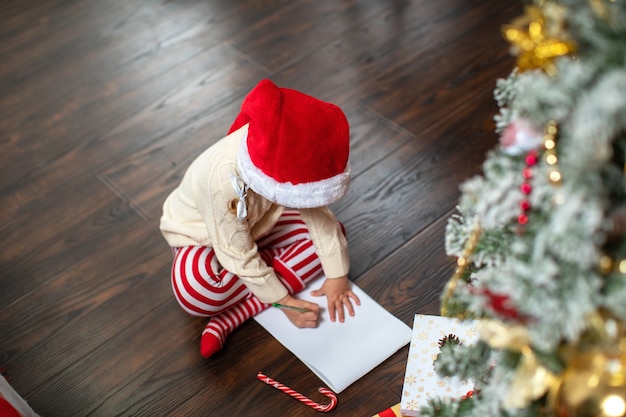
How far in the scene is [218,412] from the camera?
1.26 meters

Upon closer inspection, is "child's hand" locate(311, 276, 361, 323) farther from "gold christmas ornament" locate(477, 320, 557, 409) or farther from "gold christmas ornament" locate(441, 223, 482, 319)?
"gold christmas ornament" locate(477, 320, 557, 409)

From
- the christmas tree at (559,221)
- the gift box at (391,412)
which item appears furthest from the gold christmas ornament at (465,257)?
the gift box at (391,412)

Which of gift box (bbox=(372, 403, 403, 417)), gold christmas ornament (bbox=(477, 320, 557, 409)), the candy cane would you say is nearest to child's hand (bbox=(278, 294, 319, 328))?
the candy cane

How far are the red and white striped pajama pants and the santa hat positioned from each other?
12.7 inches

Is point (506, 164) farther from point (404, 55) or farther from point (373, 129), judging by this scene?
point (404, 55)

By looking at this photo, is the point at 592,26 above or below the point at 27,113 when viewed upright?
above

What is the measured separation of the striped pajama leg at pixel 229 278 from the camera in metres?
1.33

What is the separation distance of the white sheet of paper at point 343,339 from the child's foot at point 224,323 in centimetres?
2

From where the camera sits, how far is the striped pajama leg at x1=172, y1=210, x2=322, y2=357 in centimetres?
133

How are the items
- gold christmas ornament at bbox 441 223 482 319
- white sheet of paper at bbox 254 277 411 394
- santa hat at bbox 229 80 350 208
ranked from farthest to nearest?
white sheet of paper at bbox 254 277 411 394, santa hat at bbox 229 80 350 208, gold christmas ornament at bbox 441 223 482 319

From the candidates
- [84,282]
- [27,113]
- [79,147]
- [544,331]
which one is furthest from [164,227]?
[544,331]

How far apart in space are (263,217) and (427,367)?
382 millimetres

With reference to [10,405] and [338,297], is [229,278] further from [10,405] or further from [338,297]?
[10,405]

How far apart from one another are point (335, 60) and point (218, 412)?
1.01m
